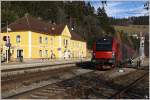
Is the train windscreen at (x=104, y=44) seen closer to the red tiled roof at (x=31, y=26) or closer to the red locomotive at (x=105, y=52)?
the red locomotive at (x=105, y=52)

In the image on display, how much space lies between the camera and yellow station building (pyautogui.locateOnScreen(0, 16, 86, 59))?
75.9 meters

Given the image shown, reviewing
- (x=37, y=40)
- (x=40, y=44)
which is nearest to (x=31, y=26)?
(x=37, y=40)

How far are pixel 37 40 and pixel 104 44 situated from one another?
1757 inches

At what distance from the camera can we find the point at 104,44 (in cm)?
3516

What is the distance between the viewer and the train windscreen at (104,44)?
34844mm

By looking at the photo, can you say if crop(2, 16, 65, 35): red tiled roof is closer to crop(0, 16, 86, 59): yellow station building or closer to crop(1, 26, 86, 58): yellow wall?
crop(0, 16, 86, 59): yellow station building

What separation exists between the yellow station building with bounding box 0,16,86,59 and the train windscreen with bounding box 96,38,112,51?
105 ft

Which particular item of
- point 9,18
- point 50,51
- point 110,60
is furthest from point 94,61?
point 9,18

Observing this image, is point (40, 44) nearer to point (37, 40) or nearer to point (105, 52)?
point (37, 40)

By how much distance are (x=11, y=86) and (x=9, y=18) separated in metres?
80.8

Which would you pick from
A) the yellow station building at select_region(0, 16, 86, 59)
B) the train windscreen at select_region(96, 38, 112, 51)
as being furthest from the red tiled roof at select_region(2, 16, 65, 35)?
the train windscreen at select_region(96, 38, 112, 51)

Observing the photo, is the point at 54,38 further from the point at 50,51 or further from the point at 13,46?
the point at 13,46

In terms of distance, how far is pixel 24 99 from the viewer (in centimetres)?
1384

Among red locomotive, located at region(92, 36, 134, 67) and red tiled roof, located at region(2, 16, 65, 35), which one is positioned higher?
red tiled roof, located at region(2, 16, 65, 35)
